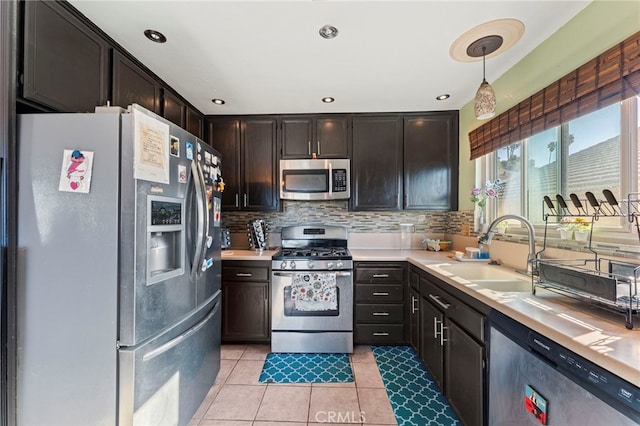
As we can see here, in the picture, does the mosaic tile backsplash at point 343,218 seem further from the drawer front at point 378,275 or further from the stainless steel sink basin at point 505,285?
the stainless steel sink basin at point 505,285

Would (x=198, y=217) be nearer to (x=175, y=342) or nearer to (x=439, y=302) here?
(x=175, y=342)

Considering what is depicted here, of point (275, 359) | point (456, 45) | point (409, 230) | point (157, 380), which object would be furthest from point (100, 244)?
point (409, 230)

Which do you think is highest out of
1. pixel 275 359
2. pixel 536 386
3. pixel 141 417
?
pixel 536 386

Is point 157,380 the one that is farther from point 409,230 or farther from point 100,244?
point 409,230

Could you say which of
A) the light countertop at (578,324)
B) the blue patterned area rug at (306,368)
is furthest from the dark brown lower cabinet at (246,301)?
the light countertop at (578,324)

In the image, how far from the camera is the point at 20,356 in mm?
1166

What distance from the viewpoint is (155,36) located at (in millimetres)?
1610

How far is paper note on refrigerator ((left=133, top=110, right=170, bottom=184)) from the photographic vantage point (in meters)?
1.20

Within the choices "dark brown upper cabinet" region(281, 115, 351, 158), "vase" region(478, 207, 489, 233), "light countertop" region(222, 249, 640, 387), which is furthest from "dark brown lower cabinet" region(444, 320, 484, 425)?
"dark brown upper cabinet" region(281, 115, 351, 158)

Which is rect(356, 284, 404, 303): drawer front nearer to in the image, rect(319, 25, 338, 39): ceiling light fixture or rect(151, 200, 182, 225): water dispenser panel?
rect(151, 200, 182, 225): water dispenser panel

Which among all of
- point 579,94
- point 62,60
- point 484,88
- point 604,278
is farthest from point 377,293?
point 62,60

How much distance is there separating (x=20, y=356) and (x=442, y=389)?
229 centimetres

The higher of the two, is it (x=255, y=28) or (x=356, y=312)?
(x=255, y=28)

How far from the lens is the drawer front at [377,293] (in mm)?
2506
